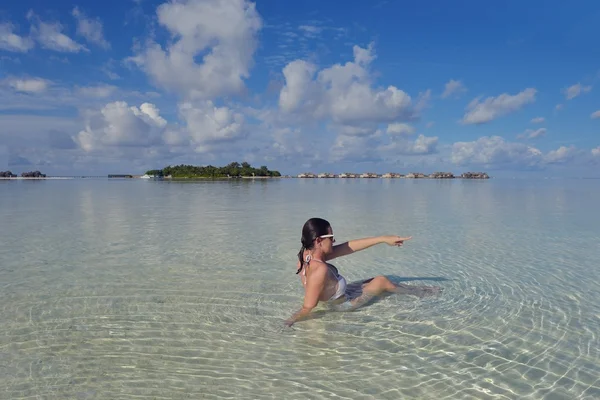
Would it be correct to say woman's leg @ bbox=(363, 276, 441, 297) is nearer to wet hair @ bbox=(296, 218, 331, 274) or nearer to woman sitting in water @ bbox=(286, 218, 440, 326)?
woman sitting in water @ bbox=(286, 218, 440, 326)

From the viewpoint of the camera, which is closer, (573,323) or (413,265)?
(573,323)

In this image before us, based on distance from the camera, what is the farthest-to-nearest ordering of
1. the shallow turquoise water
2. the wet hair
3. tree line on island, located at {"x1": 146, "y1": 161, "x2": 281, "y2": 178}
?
tree line on island, located at {"x1": 146, "y1": 161, "x2": 281, "y2": 178}
the wet hair
the shallow turquoise water

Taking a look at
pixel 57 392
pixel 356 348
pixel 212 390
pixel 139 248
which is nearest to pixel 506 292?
pixel 356 348

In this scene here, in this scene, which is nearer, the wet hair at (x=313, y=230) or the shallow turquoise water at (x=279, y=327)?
the shallow turquoise water at (x=279, y=327)

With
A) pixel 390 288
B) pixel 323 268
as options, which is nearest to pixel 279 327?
pixel 323 268

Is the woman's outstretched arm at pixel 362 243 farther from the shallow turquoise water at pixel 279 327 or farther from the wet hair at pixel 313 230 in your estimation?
the shallow turquoise water at pixel 279 327

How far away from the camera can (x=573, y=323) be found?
646 centimetres

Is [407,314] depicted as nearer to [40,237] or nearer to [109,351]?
[109,351]

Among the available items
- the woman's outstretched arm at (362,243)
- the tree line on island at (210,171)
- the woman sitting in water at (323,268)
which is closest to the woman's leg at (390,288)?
the woman sitting in water at (323,268)

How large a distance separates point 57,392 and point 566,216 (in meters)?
24.8

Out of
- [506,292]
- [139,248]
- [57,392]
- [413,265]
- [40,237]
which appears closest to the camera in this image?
[57,392]

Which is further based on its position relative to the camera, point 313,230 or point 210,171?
point 210,171

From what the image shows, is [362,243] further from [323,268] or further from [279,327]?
[279,327]

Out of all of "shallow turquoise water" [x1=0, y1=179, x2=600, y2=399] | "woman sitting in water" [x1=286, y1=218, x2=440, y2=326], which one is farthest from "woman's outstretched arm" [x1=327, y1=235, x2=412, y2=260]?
"shallow turquoise water" [x1=0, y1=179, x2=600, y2=399]
